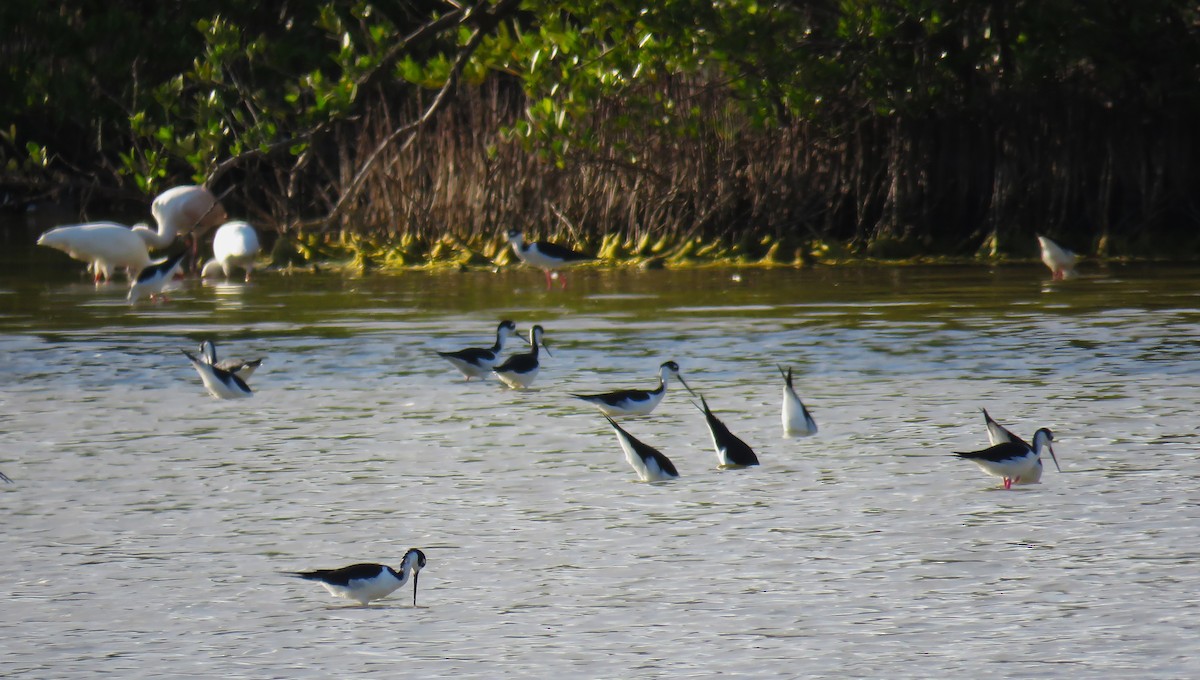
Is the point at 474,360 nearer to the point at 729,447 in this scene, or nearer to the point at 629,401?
the point at 629,401

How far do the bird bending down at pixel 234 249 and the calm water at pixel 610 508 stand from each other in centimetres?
589

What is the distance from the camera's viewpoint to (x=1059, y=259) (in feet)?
58.2

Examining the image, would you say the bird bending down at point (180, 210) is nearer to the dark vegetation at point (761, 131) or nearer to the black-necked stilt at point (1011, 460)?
the dark vegetation at point (761, 131)

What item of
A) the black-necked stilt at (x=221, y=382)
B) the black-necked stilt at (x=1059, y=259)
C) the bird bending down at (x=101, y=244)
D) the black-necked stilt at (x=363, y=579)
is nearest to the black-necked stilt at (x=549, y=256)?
the bird bending down at (x=101, y=244)

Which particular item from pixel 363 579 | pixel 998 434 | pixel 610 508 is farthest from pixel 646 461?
pixel 363 579

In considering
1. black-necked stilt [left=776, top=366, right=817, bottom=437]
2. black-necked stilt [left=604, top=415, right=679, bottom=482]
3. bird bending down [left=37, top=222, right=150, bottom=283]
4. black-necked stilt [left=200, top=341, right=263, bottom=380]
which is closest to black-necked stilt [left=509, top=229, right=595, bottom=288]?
bird bending down [left=37, top=222, right=150, bottom=283]

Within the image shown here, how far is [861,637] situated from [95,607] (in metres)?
2.41

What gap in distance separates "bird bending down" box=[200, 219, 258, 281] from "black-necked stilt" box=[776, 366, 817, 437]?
38.5 feet

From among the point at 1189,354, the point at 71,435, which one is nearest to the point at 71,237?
the point at 71,435

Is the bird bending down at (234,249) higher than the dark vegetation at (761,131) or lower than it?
lower

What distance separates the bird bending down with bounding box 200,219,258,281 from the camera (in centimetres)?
2003

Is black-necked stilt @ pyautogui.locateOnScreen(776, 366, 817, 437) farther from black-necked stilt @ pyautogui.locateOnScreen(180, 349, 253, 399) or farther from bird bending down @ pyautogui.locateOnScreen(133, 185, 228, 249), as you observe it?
bird bending down @ pyautogui.locateOnScreen(133, 185, 228, 249)

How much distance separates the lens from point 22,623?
6.00 meters

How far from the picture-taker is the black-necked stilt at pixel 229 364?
1088 cm
